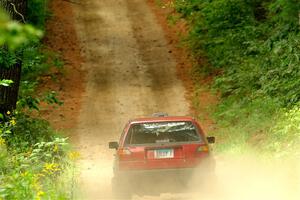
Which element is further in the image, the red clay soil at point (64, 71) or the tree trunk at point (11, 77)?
the red clay soil at point (64, 71)

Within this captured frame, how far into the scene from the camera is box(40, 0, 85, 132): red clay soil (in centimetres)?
2102

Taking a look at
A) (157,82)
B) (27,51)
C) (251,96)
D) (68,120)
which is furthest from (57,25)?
(251,96)

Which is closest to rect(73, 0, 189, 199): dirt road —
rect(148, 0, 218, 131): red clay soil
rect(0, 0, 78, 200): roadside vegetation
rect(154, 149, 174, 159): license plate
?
rect(148, 0, 218, 131): red clay soil

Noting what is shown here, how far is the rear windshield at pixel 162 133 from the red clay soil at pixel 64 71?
9.30 metres

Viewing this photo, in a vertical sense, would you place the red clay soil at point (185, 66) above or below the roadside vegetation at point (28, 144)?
above

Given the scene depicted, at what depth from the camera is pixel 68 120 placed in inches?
813

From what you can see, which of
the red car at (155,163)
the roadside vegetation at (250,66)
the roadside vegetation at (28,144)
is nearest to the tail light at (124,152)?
the red car at (155,163)

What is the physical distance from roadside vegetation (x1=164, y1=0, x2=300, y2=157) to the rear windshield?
2.41 metres

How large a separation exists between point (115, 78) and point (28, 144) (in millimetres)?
13576

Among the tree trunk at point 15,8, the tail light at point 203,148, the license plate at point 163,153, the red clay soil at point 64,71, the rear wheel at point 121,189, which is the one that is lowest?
the rear wheel at point 121,189

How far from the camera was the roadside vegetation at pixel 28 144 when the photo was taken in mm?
1778

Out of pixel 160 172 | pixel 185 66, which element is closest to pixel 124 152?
pixel 160 172

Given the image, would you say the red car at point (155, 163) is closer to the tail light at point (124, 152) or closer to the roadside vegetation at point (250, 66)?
the tail light at point (124, 152)

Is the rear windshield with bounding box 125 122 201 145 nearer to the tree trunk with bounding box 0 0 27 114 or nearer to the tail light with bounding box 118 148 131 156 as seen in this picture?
the tail light with bounding box 118 148 131 156
